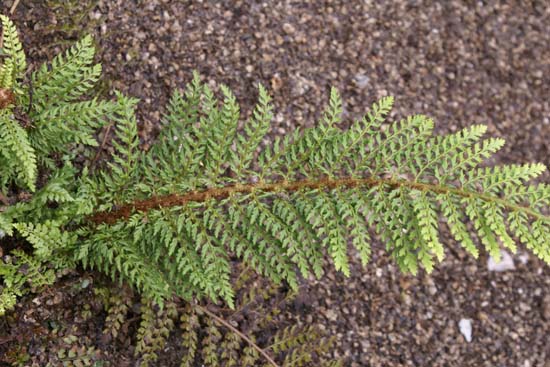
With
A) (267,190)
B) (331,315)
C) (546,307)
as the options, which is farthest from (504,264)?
(267,190)

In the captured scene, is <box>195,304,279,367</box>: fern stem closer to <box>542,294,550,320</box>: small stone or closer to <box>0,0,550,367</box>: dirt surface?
<box>0,0,550,367</box>: dirt surface

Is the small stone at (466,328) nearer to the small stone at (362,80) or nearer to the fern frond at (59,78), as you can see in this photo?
the small stone at (362,80)

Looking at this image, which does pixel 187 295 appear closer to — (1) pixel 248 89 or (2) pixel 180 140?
(2) pixel 180 140

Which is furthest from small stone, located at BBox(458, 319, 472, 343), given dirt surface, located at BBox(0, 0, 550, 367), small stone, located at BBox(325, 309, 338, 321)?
small stone, located at BBox(325, 309, 338, 321)

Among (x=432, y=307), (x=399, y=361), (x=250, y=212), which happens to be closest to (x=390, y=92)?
(x=432, y=307)

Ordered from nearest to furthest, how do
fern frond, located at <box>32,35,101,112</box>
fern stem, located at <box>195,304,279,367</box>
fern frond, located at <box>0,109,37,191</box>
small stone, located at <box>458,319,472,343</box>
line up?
fern frond, located at <box>0,109,37,191</box> → fern frond, located at <box>32,35,101,112</box> → fern stem, located at <box>195,304,279,367</box> → small stone, located at <box>458,319,472,343</box>
